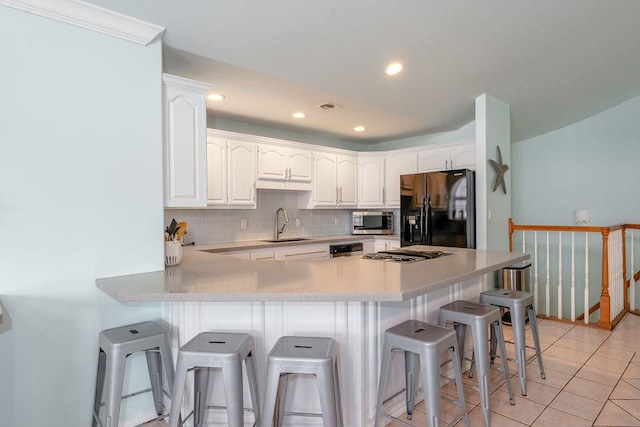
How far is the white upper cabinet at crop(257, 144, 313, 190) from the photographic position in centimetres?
422

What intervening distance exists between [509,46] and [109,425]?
3.71 metres

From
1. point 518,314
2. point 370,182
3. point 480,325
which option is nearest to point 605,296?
point 518,314

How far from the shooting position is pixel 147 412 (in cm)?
214

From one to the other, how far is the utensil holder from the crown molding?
3.94 ft

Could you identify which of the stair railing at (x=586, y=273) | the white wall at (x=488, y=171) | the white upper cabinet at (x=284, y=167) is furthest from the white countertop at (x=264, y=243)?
the stair railing at (x=586, y=273)

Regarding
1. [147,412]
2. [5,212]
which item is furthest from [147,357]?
[5,212]

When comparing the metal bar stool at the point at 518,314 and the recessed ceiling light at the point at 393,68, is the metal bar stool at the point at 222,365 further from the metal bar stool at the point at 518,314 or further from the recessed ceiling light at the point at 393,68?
the recessed ceiling light at the point at 393,68

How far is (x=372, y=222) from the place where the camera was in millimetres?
5184

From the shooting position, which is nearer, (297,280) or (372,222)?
(297,280)

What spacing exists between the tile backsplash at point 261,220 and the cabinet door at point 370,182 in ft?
1.54

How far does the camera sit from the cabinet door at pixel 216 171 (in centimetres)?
377

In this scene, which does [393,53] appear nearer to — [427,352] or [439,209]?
[439,209]

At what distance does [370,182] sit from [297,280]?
3.60 meters

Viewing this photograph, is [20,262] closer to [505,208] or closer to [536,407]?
[536,407]
